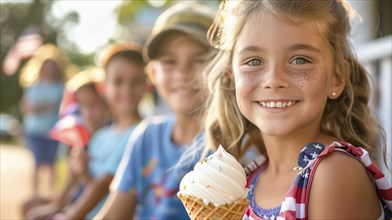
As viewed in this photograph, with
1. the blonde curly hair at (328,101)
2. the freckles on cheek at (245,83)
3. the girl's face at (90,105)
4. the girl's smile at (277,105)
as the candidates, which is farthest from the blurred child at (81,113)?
the girl's smile at (277,105)

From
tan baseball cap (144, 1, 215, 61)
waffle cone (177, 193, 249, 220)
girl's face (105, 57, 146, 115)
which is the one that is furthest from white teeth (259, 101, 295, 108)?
girl's face (105, 57, 146, 115)

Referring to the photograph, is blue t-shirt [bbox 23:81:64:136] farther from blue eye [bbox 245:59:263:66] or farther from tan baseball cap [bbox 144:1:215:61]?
blue eye [bbox 245:59:263:66]

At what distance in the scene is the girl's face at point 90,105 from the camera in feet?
19.6

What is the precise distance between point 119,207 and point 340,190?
1464 millimetres

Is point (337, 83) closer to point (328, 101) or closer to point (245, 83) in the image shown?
point (328, 101)

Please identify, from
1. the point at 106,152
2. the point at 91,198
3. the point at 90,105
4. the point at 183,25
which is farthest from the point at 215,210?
the point at 90,105

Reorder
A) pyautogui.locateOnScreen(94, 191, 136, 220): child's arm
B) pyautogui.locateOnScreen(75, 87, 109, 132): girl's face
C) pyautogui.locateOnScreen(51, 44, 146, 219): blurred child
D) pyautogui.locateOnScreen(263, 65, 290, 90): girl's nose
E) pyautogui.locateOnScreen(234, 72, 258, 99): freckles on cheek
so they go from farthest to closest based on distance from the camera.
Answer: pyautogui.locateOnScreen(75, 87, 109, 132): girl's face < pyautogui.locateOnScreen(51, 44, 146, 219): blurred child < pyautogui.locateOnScreen(94, 191, 136, 220): child's arm < pyautogui.locateOnScreen(234, 72, 258, 99): freckles on cheek < pyautogui.locateOnScreen(263, 65, 290, 90): girl's nose

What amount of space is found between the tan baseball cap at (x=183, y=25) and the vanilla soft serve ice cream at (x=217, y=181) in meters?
1.29

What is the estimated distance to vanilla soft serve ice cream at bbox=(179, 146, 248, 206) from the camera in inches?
80.0

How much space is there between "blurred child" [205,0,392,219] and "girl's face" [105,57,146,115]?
202 cm

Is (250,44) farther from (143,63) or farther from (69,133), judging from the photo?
(69,133)

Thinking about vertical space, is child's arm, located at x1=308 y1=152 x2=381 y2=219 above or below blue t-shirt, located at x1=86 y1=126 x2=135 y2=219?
above

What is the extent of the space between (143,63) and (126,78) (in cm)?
18

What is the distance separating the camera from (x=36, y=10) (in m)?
45.2
